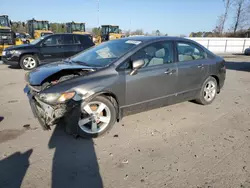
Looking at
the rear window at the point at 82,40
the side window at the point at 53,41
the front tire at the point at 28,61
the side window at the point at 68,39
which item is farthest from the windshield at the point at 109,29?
the front tire at the point at 28,61

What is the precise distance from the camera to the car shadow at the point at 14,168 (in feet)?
7.66

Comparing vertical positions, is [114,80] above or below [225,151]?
above

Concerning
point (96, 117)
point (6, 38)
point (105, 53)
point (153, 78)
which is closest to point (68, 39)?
point (6, 38)

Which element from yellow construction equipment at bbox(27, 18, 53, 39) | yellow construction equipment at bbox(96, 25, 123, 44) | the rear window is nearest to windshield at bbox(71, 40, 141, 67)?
the rear window

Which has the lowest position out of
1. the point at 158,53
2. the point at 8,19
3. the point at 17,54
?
the point at 17,54

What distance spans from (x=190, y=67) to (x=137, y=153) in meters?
2.34

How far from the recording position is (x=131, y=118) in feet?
13.5

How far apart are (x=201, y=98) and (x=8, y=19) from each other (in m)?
18.0

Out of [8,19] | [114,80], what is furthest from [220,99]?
[8,19]

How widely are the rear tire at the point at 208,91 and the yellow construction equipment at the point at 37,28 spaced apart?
1691 centimetres

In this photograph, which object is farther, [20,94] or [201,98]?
[20,94]

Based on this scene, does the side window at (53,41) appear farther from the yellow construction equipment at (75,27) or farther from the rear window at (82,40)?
the yellow construction equipment at (75,27)

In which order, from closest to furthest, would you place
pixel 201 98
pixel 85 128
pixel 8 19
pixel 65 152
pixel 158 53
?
pixel 65 152 < pixel 85 128 < pixel 158 53 < pixel 201 98 < pixel 8 19

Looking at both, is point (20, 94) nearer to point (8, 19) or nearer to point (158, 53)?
point (158, 53)
